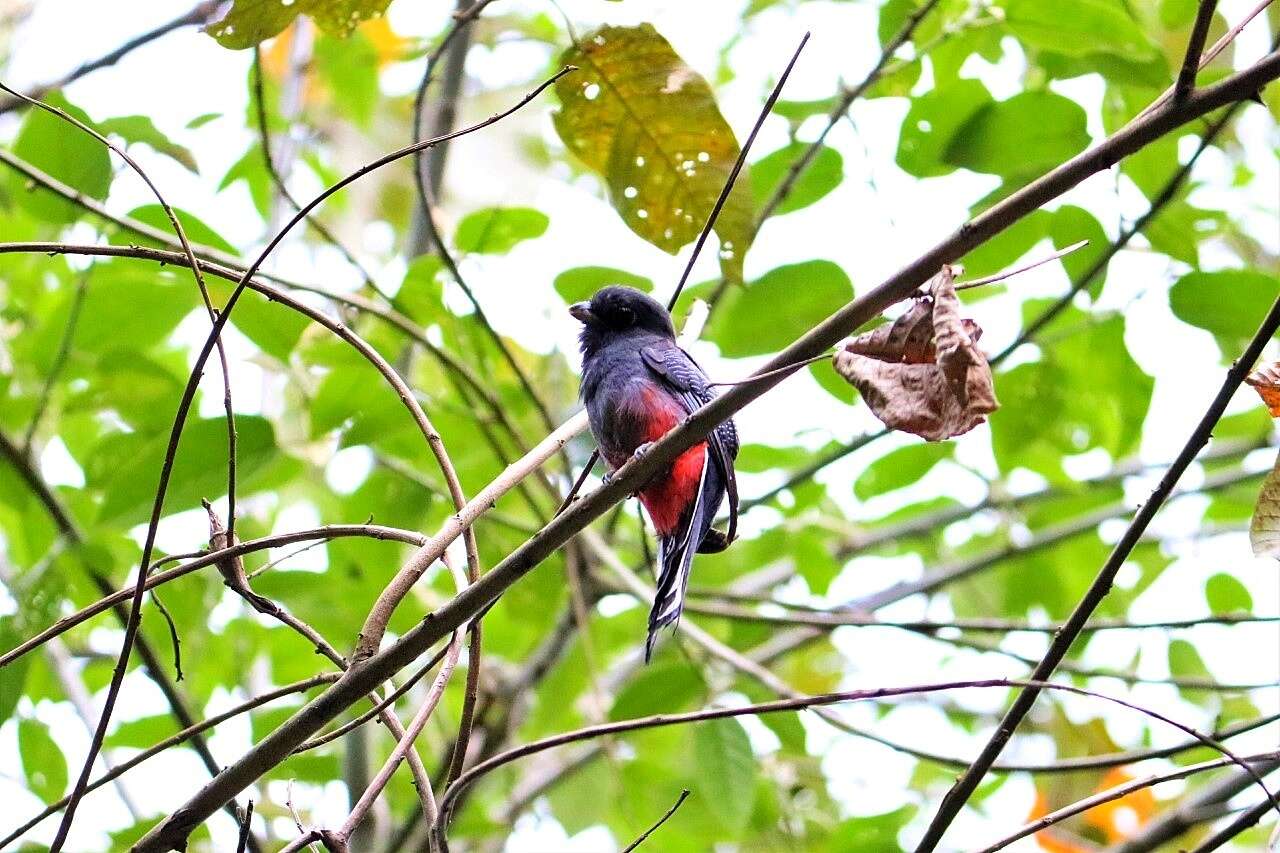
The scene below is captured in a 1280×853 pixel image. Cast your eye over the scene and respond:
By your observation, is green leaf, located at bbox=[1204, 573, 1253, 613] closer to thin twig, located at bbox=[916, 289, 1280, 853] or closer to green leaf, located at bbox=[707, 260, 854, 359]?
green leaf, located at bbox=[707, 260, 854, 359]

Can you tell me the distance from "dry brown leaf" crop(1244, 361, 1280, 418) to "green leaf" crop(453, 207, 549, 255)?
6.05 ft

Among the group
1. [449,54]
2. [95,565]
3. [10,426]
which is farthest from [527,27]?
[95,565]

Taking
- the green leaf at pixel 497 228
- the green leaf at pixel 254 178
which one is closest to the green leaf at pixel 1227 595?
the green leaf at pixel 497 228


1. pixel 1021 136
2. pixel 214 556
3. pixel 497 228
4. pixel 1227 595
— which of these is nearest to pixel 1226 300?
pixel 1021 136

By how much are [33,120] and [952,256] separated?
2.19 meters

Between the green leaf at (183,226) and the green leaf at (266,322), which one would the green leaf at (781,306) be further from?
the green leaf at (183,226)

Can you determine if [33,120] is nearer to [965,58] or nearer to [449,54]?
[449,54]

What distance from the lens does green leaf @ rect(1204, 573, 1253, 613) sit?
384cm

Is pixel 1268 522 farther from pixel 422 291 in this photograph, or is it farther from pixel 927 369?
pixel 422 291

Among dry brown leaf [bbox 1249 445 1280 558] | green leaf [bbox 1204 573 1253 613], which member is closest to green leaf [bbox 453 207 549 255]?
dry brown leaf [bbox 1249 445 1280 558]

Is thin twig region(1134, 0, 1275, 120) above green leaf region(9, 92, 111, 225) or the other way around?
the other way around

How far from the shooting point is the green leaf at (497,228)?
3238mm

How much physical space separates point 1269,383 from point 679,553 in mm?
1455

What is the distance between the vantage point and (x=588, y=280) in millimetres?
3309
